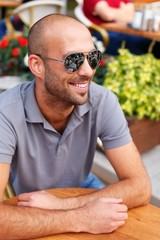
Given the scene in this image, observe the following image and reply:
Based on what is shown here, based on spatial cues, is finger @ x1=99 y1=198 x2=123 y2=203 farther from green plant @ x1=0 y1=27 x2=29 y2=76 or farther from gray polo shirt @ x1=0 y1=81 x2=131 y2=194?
green plant @ x1=0 y1=27 x2=29 y2=76

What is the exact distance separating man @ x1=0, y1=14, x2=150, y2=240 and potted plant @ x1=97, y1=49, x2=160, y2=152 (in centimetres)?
102

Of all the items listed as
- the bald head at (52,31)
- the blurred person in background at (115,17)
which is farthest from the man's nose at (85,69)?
the blurred person in background at (115,17)

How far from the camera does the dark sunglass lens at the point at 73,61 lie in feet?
5.16

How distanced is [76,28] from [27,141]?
21.3 inches

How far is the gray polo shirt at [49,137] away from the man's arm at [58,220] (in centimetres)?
27

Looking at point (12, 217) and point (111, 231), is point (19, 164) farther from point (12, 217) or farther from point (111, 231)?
point (111, 231)

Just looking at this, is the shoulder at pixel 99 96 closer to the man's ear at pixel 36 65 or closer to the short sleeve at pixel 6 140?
the man's ear at pixel 36 65

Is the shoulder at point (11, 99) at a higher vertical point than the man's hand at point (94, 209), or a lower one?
higher

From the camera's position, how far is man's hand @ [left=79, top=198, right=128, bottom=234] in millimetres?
1454

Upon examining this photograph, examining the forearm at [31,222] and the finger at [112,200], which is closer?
the forearm at [31,222]

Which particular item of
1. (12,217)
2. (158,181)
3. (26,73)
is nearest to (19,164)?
(12,217)

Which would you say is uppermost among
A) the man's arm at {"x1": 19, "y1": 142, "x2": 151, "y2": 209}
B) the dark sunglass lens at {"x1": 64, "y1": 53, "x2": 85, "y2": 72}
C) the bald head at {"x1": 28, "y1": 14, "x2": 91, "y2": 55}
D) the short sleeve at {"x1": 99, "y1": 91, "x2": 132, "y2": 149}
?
the bald head at {"x1": 28, "y1": 14, "x2": 91, "y2": 55}

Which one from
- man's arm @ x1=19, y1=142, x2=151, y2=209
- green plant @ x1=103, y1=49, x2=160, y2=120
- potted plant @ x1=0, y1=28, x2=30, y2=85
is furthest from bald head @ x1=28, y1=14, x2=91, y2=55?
potted plant @ x1=0, y1=28, x2=30, y2=85

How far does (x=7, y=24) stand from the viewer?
5.27m
